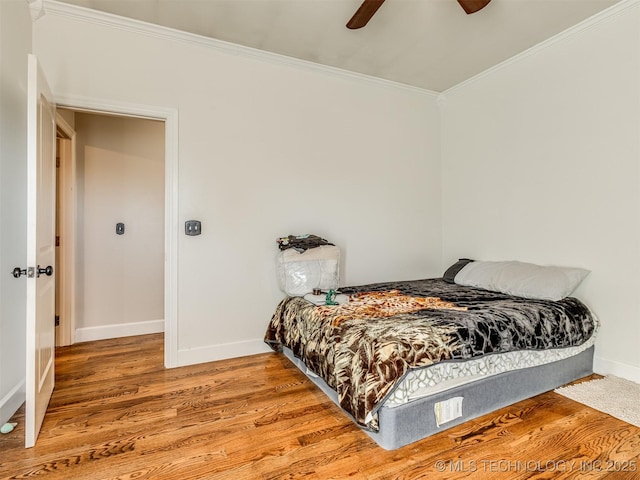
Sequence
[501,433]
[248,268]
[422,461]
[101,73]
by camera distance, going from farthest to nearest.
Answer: [248,268] → [101,73] → [501,433] → [422,461]

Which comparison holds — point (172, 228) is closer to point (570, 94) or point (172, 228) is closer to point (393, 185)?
point (393, 185)

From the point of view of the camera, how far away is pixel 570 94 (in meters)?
2.83

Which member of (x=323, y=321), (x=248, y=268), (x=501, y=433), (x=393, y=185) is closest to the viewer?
(x=501, y=433)

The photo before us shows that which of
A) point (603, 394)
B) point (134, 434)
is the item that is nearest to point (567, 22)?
point (603, 394)

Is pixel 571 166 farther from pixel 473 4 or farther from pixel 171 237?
pixel 171 237

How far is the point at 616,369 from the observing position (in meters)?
2.52

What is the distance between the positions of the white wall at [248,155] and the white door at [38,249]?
71cm

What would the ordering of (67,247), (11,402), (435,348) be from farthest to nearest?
1. (67,247)
2. (11,402)
3. (435,348)

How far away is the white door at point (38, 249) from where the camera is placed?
66.6 inches

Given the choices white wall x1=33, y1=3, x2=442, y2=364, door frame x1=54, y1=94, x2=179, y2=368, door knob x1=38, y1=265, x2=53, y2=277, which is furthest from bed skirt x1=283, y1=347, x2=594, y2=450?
door knob x1=38, y1=265, x2=53, y2=277

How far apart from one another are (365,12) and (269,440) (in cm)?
259

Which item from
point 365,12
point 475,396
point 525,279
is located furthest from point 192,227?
point 525,279

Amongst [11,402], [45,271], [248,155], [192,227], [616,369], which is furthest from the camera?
[248,155]

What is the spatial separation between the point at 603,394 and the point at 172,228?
3.36 metres
